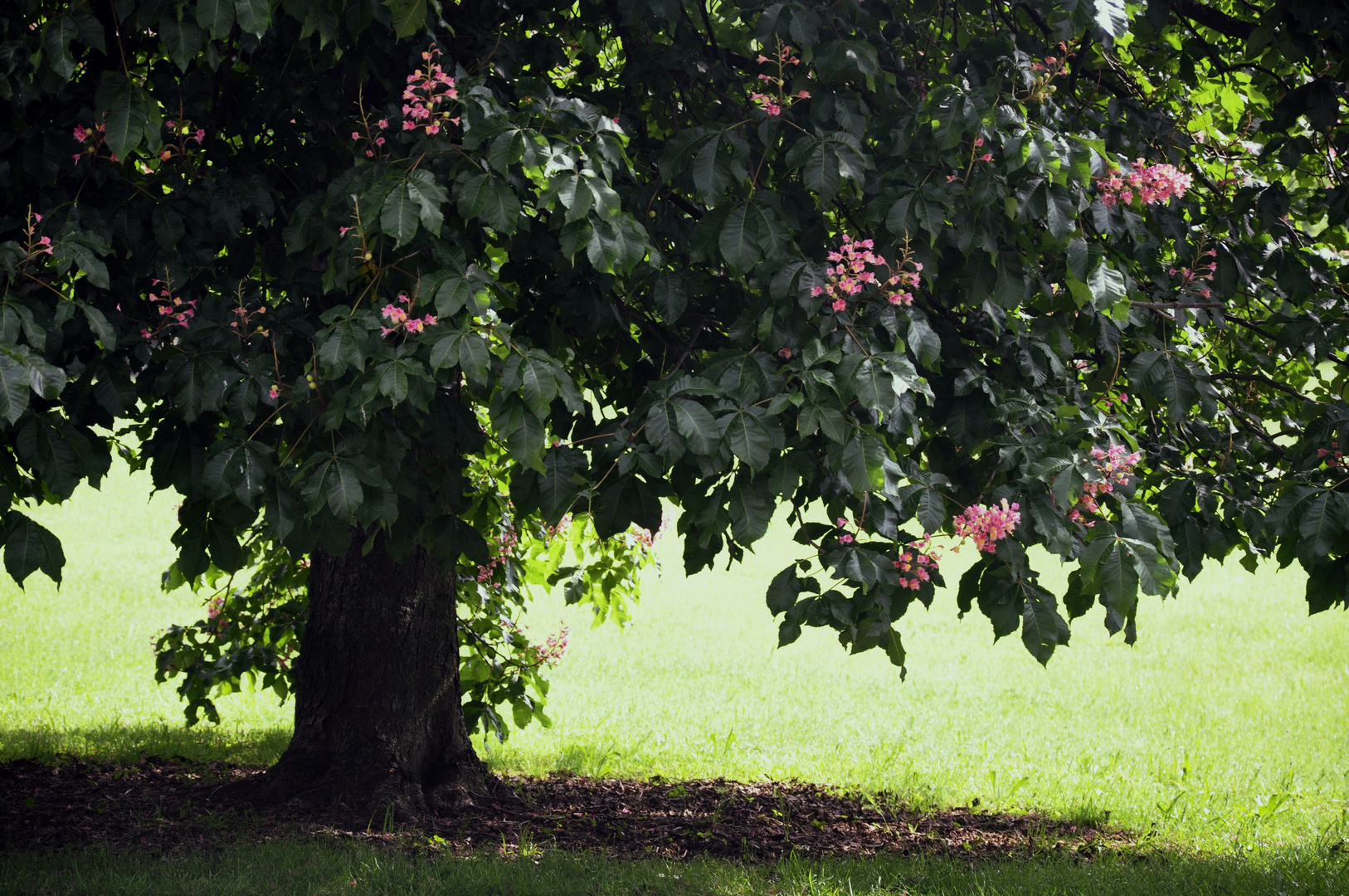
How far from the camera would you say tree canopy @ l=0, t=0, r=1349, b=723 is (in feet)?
10.2

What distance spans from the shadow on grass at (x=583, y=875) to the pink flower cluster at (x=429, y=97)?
2947mm

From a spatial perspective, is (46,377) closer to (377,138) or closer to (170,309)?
(170,309)

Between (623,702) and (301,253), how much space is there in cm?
636

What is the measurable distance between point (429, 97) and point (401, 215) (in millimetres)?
600

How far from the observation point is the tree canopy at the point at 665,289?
3104 mm

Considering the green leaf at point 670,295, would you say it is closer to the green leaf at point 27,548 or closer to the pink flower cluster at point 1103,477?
the pink flower cluster at point 1103,477

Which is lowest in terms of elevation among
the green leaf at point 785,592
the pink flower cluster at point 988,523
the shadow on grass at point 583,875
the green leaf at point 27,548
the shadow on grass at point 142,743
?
the shadow on grass at point 583,875

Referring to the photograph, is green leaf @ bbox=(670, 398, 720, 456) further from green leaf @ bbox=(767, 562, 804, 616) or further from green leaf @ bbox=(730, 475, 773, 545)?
green leaf @ bbox=(767, 562, 804, 616)


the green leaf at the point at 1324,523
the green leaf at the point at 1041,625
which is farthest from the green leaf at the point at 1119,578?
the green leaf at the point at 1324,523

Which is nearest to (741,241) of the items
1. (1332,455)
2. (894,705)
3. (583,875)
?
(1332,455)

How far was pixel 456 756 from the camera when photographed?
574cm

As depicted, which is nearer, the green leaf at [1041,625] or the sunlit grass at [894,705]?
the green leaf at [1041,625]

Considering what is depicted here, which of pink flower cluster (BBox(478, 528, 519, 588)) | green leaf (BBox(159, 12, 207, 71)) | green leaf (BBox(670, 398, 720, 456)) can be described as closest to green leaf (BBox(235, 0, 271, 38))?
green leaf (BBox(159, 12, 207, 71))

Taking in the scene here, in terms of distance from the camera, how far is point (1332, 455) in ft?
12.6
